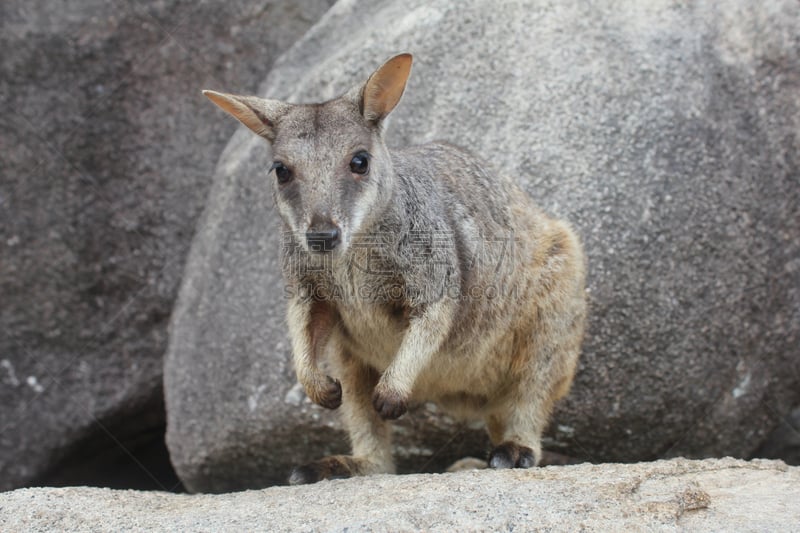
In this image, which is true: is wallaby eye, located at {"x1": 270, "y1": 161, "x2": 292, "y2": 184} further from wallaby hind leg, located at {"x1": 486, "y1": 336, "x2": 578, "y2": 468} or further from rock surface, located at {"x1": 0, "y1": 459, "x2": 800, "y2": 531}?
wallaby hind leg, located at {"x1": 486, "y1": 336, "x2": 578, "y2": 468}

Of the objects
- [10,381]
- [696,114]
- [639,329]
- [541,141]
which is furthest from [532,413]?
[10,381]

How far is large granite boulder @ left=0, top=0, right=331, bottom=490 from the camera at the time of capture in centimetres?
751

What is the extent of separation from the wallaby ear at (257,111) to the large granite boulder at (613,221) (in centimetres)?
181

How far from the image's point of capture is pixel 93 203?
7641mm

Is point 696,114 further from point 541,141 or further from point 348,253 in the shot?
point 348,253

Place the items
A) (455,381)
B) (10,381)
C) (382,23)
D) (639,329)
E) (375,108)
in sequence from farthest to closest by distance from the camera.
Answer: (10,381), (382,23), (639,329), (455,381), (375,108)

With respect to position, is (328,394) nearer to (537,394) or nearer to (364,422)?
(364,422)

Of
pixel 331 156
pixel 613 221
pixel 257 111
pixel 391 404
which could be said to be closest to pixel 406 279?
pixel 391 404

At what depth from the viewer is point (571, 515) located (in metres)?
3.92

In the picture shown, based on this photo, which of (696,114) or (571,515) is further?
(696,114)

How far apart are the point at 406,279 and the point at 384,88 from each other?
0.93m

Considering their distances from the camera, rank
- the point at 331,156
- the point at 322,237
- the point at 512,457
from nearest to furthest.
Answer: the point at 322,237 < the point at 331,156 < the point at 512,457

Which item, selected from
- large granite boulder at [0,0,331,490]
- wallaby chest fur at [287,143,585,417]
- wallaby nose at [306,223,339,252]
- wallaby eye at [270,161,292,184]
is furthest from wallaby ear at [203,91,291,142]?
large granite boulder at [0,0,331,490]

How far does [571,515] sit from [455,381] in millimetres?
1491
